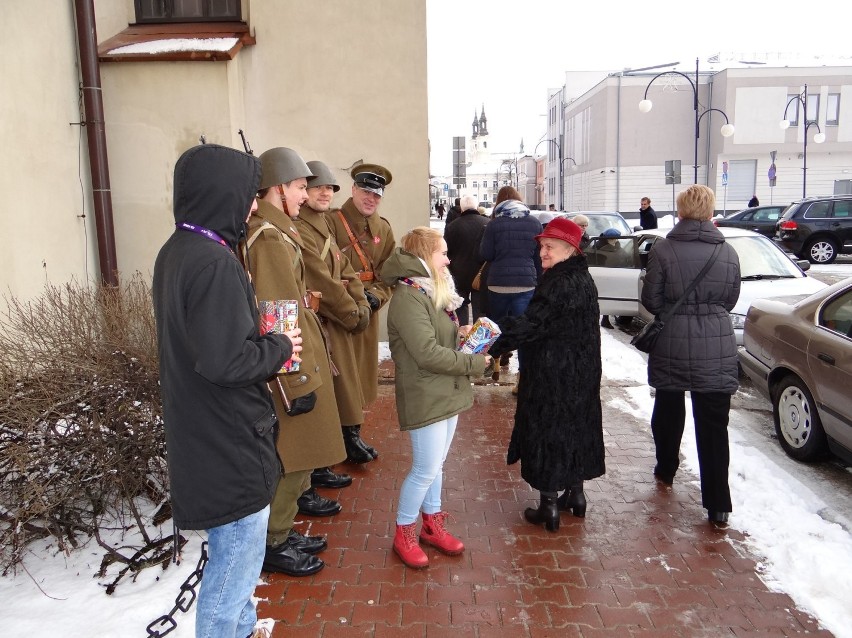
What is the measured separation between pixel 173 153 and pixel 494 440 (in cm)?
456

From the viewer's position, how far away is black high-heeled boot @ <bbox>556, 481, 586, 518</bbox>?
13.9ft

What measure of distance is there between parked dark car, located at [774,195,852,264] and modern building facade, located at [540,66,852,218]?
2107cm

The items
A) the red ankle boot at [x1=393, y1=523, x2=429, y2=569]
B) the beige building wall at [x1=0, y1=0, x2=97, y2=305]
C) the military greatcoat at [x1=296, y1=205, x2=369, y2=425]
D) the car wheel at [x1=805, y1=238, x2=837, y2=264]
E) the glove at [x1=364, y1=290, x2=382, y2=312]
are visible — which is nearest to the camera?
the red ankle boot at [x1=393, y1=523, x2=429, y2=569]

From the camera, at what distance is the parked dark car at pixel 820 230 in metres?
18.7

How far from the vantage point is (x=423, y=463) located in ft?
11.6

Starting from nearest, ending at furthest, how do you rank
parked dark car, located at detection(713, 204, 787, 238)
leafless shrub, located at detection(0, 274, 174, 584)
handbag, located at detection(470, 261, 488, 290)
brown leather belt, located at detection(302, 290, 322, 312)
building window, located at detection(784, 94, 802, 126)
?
leafless shrub, located at detection(0, 274, 174, 584), brown leather belt, located at detection(302, 290, 322, 312), handbag, located at detection(470, 261, 488, 290), parked dark car, located at detection(713, 204, 787, 238), building window, located at detection(784, 94, 802, 126)

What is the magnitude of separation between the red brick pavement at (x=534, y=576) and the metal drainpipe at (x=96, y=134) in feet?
13.1

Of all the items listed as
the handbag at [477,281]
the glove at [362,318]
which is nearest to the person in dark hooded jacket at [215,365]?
the glove at [362,318]

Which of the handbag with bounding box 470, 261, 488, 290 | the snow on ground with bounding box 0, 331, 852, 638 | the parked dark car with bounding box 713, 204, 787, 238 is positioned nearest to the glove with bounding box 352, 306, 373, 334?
the snow on ground with bounding box 0, 331, 852, 638

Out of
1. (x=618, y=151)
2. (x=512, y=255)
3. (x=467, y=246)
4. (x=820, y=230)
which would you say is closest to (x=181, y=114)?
(x=467, y=246)

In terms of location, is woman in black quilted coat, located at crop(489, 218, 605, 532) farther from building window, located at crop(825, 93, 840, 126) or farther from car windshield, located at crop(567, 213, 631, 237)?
building window, located at crop(825, 93, 840, 126)

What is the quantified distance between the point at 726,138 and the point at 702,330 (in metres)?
43.3

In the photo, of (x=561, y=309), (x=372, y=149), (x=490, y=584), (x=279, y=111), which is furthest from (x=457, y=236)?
(x=490, y=584)

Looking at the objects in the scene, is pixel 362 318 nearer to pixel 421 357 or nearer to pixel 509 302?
pixel 421 357
